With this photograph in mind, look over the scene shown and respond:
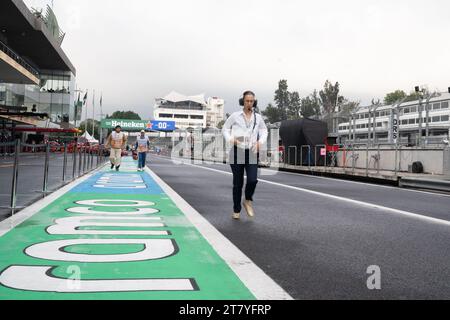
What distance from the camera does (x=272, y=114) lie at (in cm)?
13038

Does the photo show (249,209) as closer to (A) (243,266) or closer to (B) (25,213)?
(A) (243,266)

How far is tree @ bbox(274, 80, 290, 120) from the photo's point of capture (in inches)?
4946

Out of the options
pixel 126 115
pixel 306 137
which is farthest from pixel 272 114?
pixel 306 137

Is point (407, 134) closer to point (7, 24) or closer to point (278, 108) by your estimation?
point (7, 24)

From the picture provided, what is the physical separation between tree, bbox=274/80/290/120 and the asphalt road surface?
388ft

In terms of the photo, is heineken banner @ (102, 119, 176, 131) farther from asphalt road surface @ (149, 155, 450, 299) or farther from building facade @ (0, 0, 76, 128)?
asphalt road surface @ (149, 155, 450, 299)

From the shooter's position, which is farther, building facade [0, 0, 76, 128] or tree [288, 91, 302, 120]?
tree [288, 91, 302, 120]

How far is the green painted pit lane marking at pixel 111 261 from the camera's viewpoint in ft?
10.3

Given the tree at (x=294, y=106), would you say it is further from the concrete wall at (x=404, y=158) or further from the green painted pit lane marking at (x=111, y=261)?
the green painted pit lane marking at (x=111, y=261)

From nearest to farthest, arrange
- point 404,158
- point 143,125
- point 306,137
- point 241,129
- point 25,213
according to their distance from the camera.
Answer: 1. point 25,213
2. point 241,129
3. point 404,158
4. point 306,137
5. point 143,125

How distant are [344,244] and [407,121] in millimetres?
16018

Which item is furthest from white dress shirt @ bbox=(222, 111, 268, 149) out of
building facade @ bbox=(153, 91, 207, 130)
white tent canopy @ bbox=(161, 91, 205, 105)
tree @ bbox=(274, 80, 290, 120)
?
white tent canopy @ bbox=(161, 91, 205, 105)
